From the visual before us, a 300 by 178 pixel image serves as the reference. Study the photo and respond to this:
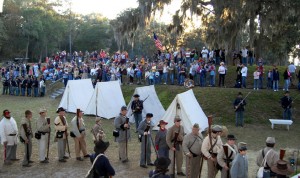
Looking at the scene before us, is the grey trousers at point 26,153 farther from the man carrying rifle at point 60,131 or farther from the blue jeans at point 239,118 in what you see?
the blue jeans at point 239,118

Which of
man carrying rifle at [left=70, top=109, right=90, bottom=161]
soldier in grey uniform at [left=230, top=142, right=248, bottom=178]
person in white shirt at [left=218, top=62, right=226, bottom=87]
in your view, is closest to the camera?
soldier in grey uniform at [left=230, top=142, right=248, bottom=178]

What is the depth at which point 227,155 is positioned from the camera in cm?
710

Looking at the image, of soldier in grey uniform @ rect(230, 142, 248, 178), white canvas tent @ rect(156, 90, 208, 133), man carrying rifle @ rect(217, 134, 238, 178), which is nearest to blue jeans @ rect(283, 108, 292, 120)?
white canvas tent @ rect(156, 90, 208, 133)

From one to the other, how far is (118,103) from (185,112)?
5002 mm

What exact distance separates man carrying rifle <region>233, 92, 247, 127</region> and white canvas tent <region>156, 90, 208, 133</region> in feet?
5.90

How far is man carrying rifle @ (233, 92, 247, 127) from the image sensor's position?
51.7 ft

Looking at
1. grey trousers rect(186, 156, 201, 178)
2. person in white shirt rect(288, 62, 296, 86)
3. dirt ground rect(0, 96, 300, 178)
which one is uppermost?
person in white shirt rect(288, 62, 296, 86)

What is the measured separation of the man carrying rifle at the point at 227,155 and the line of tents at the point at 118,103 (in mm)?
6938

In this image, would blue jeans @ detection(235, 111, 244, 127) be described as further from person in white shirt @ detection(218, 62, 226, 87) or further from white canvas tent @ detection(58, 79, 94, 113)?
white canvas tent @ detection(58, 79, 94, 113)

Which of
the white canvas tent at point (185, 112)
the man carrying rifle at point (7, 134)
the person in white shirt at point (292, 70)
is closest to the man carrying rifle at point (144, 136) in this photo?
the man carrying rifle at point (7, 134)

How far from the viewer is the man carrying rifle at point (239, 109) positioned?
15756 millimetres

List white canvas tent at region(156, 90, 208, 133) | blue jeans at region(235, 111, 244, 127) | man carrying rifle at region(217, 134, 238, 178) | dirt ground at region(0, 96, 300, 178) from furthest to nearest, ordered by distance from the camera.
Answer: blue jeans at region(235, 111, 244, 127) < white canvas tent at region(156, 90, 208, 133) < dirt ground at region(0, 96, 300, 178) < man carrying rifle at region(217, 134, 238, 178)

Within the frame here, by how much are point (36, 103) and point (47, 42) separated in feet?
95.4

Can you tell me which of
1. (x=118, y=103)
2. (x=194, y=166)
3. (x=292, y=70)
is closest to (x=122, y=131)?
(x=194, y=166)
